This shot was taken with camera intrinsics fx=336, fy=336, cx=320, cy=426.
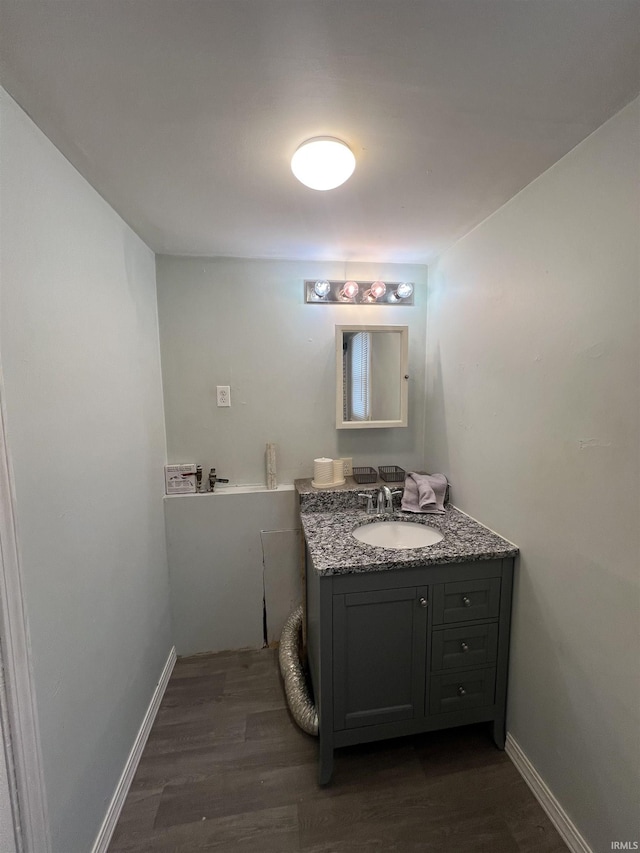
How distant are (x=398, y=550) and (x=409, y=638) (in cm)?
33

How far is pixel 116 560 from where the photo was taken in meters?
1.26

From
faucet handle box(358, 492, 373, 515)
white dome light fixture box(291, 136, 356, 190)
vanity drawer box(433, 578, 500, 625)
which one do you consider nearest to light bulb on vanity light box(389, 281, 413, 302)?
white dome light fixture box(291, 136, 356, 190)

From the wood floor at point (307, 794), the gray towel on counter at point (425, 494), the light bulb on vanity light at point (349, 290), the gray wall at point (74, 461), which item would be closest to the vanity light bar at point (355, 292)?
the light bulb on vanity light at point (349, 290)

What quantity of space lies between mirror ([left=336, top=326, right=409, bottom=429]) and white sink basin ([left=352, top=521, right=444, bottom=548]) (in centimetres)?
55

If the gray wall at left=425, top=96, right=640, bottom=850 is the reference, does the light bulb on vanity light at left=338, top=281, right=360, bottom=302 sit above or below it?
above

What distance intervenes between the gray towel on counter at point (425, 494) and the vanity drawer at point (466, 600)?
426 mm

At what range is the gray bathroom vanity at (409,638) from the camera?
49.0 inches

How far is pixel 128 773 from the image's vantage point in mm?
1253

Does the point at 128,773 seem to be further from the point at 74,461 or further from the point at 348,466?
the point at 348,466

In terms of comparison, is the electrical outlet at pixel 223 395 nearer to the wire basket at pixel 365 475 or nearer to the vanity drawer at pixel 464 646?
the wire basket at pixel 365 475

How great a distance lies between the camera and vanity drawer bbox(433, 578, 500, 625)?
4.26 ft

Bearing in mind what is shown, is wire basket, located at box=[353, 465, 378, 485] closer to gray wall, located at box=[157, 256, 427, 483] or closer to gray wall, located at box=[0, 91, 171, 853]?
gray wall, located at box=[157, 256, 427, 483]

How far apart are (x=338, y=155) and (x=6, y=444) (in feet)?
3.80

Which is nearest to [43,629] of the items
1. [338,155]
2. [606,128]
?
[338,155]
